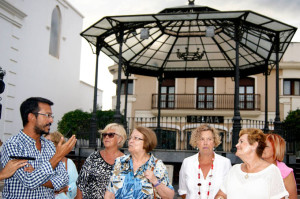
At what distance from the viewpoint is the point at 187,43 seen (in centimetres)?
1370

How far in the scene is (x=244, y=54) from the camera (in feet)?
44.9

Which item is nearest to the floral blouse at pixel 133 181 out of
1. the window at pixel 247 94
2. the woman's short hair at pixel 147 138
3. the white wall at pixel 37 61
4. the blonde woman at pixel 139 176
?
the blonde woman at pixel 139 176

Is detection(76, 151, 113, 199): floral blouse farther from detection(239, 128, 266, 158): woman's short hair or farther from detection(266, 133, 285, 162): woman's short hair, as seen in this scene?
detection(266, 133, 285, 162): woman's short hair

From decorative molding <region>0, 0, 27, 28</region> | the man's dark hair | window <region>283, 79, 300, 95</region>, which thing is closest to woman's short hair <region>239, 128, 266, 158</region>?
the man's dark hair

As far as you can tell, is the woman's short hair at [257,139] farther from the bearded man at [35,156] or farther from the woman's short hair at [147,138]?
the bearded man at [35,156]

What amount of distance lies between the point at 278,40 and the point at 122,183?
8.44m

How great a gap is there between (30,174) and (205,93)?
23.7 metres

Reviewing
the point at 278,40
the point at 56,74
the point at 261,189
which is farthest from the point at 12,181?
the point at 56,74

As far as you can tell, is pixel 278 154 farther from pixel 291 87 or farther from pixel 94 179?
pixel 291 87

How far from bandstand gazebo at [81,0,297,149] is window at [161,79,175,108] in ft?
37.6

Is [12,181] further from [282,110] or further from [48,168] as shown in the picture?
[282,110]

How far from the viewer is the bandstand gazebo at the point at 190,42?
32.1 feet

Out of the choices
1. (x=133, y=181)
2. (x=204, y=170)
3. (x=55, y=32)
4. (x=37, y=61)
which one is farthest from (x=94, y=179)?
(x=55, y=32)

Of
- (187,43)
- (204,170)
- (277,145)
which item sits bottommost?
(204,170)
